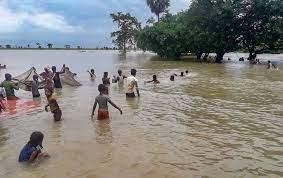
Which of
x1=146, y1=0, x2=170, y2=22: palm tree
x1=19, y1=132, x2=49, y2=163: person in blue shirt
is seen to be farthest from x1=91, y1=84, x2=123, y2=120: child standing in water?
x1=146, y1=0, x2=170, y2=22: palm tree

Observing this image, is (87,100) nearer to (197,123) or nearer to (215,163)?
(197,123)

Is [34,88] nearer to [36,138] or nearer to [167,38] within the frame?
[36,138]

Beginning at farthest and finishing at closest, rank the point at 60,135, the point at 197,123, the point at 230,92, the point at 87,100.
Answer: the point at 230,92, the point at 87,100, the point at 197,123, the point at 60,135

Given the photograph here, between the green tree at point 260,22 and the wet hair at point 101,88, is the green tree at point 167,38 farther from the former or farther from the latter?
the wet hair at point 101,88

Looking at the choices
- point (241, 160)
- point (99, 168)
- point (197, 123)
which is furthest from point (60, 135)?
point (241, 160)

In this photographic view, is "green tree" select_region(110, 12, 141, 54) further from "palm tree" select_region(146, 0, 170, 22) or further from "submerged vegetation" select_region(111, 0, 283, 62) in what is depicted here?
"submerged vegetation" select_region(111, 0, 283, 62)

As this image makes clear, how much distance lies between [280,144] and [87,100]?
1018cm

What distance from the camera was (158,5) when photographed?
274 feet

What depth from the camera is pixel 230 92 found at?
68.8 feet

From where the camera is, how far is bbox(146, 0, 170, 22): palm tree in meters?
83.4

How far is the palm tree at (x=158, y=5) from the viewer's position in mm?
83438

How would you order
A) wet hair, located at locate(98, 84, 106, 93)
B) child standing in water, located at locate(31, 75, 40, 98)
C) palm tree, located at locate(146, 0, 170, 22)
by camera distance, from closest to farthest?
1. wet hair, located at locate(98, 84, 106, 93)
2. child standing in water, located at locate(31, 75, 40, 98)
3. palm tree, located at locate(146, 0, 170, 22)

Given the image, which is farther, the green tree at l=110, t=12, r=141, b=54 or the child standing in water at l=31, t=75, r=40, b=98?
the green tree at l=110, t=12, r=141, b=54

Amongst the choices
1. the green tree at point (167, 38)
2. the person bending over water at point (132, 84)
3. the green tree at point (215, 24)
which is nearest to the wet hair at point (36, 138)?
the person bending over water at point (132, 84)
